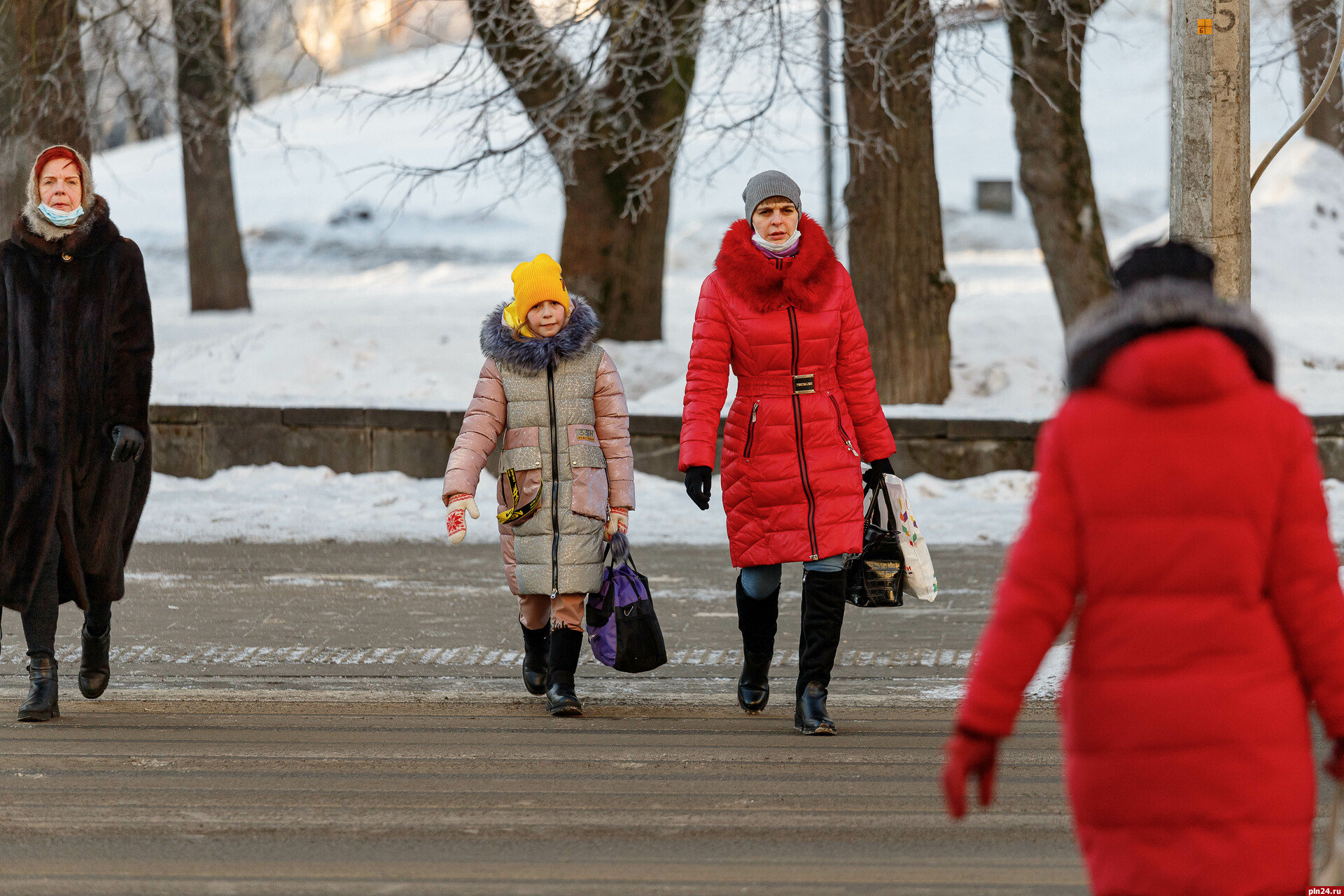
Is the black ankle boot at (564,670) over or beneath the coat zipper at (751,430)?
beneath

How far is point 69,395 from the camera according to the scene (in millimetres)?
5820

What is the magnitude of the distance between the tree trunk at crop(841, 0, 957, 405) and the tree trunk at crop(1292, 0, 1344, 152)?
2818mm

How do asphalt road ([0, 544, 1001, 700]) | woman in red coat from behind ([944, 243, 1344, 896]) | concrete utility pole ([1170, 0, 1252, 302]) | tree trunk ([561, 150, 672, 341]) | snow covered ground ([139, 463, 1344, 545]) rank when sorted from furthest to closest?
tree trunk ([561, 150, 672, 341])
snow covered ground ([139, 463, 1344, 545])
asphalt road ([0, 544, 1001, 700])
concrete utility pole ([1170, 0, 1252, 302])
woman in red coat from behind ([944, 243, 1344, 896])

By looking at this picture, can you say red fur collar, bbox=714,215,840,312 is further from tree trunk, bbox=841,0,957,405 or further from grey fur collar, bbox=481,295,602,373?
tree trunk, bbox=841,0,957,405

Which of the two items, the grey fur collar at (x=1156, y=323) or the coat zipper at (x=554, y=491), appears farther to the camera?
the coat zipper at (x=554, y=491)

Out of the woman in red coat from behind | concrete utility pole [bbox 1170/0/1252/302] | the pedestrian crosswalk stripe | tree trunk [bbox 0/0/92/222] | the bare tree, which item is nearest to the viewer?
Answer: the woman in red coat from behind

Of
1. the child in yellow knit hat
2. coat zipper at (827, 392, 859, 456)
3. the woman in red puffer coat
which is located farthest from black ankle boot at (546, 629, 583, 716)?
coat zipper at (827, 392, 859, 456)

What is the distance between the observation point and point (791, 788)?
16.5 feet

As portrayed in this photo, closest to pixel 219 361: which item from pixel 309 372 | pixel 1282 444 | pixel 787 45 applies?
pixel 309 372

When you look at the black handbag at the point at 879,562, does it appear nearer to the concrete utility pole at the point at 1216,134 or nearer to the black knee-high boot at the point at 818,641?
the black knee-high boot at the point at 818,641

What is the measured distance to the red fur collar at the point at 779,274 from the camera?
5.60 meters

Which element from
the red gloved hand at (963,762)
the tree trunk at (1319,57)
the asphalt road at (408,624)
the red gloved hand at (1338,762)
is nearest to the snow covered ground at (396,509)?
the asphalt road at (408,624)

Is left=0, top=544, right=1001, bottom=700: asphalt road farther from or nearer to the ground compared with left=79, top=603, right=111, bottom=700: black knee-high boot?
nearer to the ground

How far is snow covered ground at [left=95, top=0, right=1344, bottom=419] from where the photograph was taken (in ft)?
46.1
